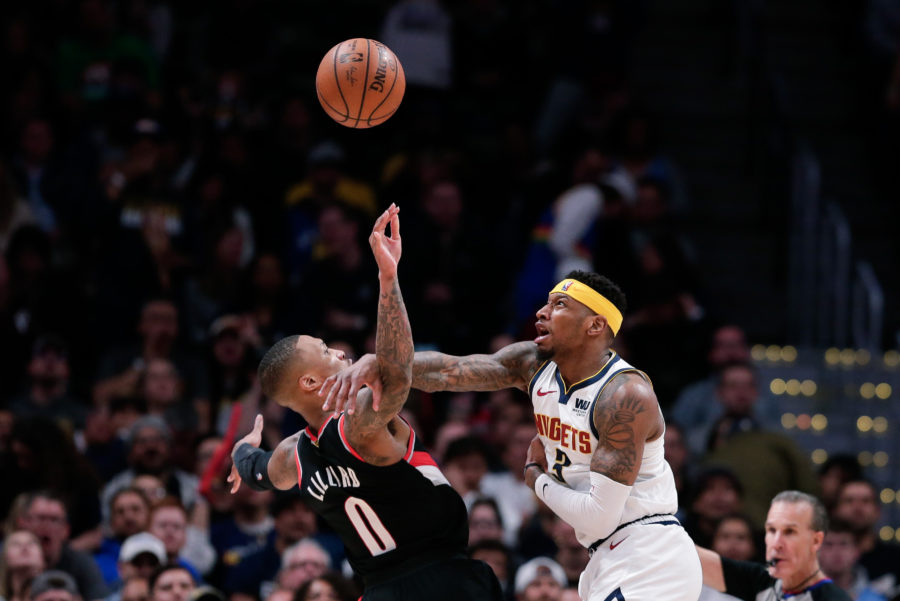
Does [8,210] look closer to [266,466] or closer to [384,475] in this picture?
[266,466]

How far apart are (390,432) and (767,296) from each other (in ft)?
31.5

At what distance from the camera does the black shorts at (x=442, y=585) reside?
674 centimetres

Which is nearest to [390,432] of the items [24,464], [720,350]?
[24,464]

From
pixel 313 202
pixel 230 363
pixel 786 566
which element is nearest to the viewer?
pixel 786 566

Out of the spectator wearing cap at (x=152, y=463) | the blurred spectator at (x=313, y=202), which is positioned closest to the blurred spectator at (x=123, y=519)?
the spectator wearing cap at (x=152, y=463)

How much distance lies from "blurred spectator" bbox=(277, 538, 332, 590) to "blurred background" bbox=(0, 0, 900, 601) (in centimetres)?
6

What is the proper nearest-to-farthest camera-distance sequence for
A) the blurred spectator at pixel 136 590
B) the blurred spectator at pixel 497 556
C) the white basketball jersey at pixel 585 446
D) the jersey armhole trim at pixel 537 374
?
1. the white basketball jersey at pixel 585 446
2. the jersey armhole trim at pixel 537 374
3. the blurred spectator at pixel 136 590
4. the blurred spectator at pixel 497 556

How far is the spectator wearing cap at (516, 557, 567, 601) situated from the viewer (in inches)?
380

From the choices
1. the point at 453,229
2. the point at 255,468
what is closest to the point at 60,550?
the point at 255,468

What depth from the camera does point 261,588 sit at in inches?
421

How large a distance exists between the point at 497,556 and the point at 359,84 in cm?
419

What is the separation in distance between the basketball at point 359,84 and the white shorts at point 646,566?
2732 mm

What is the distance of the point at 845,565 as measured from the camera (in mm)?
10680

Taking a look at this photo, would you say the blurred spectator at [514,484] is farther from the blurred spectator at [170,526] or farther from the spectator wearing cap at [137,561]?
the spectator wearing cap at [137,561]
